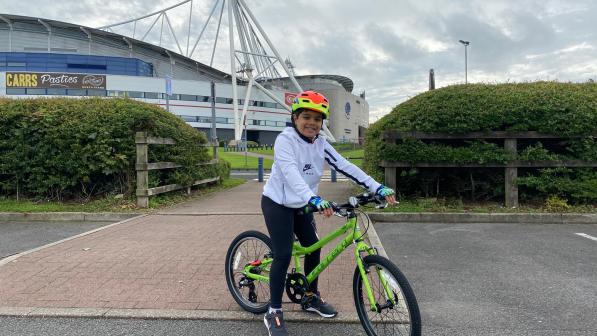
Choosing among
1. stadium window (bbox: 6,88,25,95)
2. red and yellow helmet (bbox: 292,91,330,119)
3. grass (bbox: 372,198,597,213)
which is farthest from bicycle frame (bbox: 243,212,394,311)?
stadium window (bbox: 6,88,25,95)

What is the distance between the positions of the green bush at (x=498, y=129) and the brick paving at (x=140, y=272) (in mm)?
2459

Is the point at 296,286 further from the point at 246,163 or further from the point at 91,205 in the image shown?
the point at 246,163

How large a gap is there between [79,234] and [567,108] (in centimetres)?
861

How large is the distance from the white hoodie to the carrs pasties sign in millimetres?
71448

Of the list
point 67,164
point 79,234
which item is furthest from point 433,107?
point 67,164

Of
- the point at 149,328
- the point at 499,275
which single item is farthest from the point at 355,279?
the point at 499,275

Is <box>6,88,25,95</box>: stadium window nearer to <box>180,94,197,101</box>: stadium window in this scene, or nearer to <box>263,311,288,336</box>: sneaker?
<box>180,94,197,101</box>: stadium window

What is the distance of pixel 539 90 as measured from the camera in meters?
8.34

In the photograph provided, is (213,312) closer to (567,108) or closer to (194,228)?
(194,228)

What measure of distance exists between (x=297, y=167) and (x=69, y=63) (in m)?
74.8

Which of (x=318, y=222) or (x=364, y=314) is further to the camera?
(x=318, y=222)

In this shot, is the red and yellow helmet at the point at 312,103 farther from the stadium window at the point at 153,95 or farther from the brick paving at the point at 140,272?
the stadium window at the point at 153,95

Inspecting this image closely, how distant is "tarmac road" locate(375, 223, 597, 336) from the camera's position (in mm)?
3602

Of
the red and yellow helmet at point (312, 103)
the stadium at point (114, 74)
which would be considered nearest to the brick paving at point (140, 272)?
the red and yellow helmet at point (312, 103)
